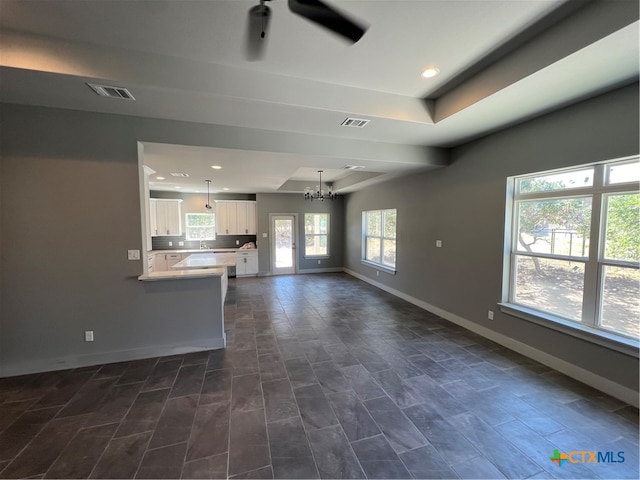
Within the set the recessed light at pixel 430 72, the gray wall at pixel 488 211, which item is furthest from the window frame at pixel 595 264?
the recessed light at pixel 430 72

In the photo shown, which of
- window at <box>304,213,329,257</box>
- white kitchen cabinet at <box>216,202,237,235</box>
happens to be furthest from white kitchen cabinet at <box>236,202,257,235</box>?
window at <box>304,213,329,257</box>

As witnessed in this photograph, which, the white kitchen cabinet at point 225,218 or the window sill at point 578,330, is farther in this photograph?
the white kitchen cabinet at point 225,218

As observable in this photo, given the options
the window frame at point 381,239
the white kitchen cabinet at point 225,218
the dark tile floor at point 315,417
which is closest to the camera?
the dark tile floor at point 315,417

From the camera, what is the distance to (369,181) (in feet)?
19.7

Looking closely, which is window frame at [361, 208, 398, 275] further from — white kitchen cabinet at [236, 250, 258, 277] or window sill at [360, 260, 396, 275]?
white kitchen cabinet at [236, 250, 258, 277]

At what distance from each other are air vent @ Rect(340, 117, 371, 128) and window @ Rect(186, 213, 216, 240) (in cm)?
614

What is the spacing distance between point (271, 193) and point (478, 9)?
6.74 m

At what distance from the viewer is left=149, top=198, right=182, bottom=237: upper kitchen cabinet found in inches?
288

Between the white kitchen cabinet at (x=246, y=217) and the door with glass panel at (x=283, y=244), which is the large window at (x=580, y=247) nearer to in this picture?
the door with glass panel at (x=283, y=244)

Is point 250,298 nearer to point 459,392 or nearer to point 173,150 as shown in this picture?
point 173,150

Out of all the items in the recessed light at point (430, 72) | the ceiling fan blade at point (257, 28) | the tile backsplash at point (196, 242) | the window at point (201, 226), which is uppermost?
the recessed light at point (430, 72)

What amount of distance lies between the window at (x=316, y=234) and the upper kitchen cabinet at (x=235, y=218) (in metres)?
1.69

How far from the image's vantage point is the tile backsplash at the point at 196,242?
7691 mm

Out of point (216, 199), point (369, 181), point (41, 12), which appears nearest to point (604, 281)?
point (369, 181)
